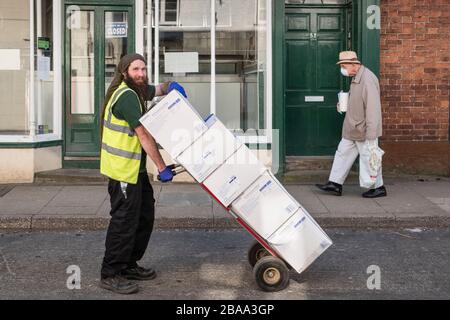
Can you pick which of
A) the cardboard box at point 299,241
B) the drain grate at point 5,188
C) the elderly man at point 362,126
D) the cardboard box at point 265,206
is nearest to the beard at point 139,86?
the cardboard box at point 265,206

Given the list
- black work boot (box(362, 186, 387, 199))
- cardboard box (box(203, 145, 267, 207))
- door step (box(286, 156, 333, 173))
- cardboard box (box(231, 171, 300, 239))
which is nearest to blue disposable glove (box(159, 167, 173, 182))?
cardboard box (box(203, 145, 267, 207))

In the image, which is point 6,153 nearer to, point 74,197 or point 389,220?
point 74,197

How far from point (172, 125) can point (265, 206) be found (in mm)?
962

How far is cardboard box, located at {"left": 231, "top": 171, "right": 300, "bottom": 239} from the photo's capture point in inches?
213

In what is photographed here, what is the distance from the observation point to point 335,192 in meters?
9.34

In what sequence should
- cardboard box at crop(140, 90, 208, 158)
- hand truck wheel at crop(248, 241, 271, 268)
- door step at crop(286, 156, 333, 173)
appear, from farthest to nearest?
door step at crop(286, 156, 333, 173), hand truck wheel at crop(248, 241, 271, 268), cardboard box at crop(140, 90, 208, 158)

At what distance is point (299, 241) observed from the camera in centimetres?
552

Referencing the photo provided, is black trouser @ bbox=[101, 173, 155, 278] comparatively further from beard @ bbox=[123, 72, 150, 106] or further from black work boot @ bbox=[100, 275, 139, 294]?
beard @ bbox=[123, 72, 150, 106]

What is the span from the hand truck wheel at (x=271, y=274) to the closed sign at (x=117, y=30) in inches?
242

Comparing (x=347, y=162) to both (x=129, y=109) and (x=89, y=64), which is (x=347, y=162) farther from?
(x=129, y=109)

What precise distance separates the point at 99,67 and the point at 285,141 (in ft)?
10.2

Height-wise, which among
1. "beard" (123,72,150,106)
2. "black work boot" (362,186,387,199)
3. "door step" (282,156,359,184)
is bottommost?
"black work boot" (362,186,387,199)

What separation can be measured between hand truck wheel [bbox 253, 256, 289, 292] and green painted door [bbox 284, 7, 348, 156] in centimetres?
562

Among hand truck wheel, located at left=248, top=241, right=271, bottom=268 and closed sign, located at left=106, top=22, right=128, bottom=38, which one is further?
closed sign, located at left=106, top=22, right=128, bottom=38
